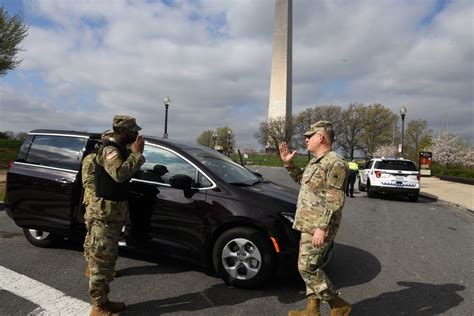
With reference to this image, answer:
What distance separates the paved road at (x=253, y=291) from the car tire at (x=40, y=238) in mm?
83

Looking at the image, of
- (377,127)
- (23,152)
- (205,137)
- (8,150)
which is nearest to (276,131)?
(377,127)

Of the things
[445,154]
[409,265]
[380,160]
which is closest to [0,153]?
[380,160]

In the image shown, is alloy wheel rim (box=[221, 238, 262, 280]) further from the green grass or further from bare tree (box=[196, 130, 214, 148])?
bare tree (box=[196, 130, 214, 148])

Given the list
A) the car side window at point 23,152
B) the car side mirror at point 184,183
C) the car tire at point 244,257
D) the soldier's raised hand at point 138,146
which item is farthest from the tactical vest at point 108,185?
the car side window at point 23,152

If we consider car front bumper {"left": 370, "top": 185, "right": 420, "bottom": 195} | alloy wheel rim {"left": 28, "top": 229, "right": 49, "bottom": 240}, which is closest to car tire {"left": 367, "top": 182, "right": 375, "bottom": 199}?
car front bumper {"left": 370, "top": 185, "right": 420, "bottom": 195}

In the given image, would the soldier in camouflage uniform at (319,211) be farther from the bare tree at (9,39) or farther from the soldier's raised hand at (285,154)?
the bare tree at (9,39)

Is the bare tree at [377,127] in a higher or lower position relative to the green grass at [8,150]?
higher

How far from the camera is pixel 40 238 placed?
5520mm

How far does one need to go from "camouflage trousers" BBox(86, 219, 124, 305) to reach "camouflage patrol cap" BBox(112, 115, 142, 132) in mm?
874

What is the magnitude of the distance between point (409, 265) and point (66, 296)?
4.40 meters

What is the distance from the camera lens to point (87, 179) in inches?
159

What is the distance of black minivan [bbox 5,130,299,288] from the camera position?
414cm

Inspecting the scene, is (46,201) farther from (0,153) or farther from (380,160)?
(0,153)

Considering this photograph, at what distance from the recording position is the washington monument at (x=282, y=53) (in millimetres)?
51219
